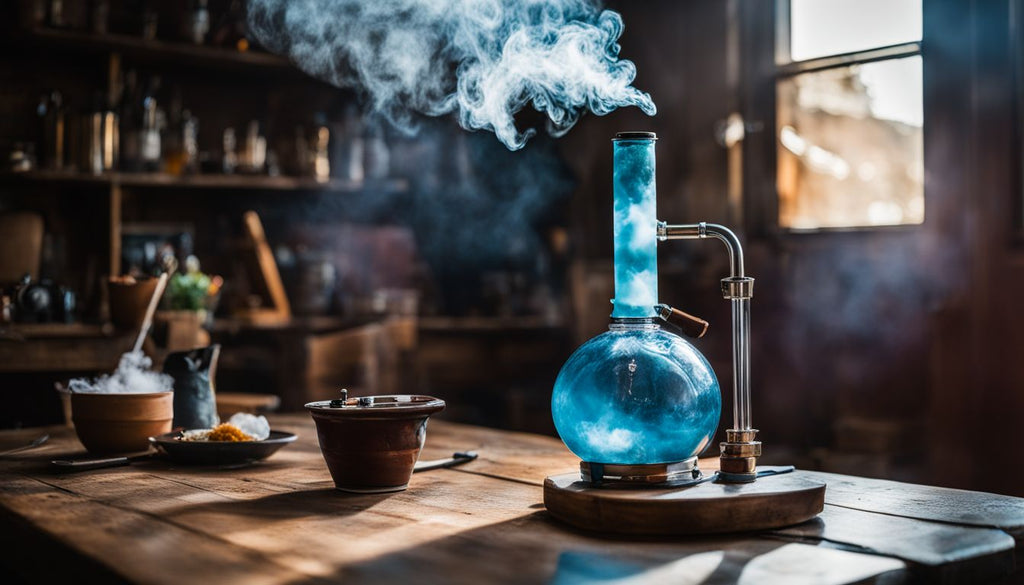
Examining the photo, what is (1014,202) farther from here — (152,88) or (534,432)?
(152,88)

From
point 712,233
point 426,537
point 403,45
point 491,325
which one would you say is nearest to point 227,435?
point 426,537

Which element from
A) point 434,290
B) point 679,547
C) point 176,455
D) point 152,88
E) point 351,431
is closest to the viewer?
point 679,547

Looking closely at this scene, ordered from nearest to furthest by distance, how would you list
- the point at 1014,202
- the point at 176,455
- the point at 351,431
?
the point at 351,431
the point at 176,455
the point at 1014,202

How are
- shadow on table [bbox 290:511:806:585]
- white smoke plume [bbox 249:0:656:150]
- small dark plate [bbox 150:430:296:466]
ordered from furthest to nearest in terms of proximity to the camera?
white smoke plume [bbox 249:0:656:150]
small dark plate [bbox 150:430:296:466]
shadow on table [bbox 290:511:806:585]

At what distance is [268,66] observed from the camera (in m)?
4.07

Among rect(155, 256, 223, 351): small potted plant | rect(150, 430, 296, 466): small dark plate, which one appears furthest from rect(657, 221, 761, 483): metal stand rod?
rect(155, 256, 223, 351): small potted plant

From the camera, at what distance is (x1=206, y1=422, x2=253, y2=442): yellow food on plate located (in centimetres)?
163

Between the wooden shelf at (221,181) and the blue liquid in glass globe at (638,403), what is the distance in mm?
2850

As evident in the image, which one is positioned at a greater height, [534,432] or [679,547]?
[679,547]

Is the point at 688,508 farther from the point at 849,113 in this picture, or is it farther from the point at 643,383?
the point at 849,113

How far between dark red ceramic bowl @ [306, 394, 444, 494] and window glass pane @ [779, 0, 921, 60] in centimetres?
255

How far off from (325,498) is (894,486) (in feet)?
2.62

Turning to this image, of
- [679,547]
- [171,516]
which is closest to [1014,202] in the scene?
[679,547]

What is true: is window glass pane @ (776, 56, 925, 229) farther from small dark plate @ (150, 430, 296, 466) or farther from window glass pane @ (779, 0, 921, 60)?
small dark plate @ (150, 430, 296, 466)
